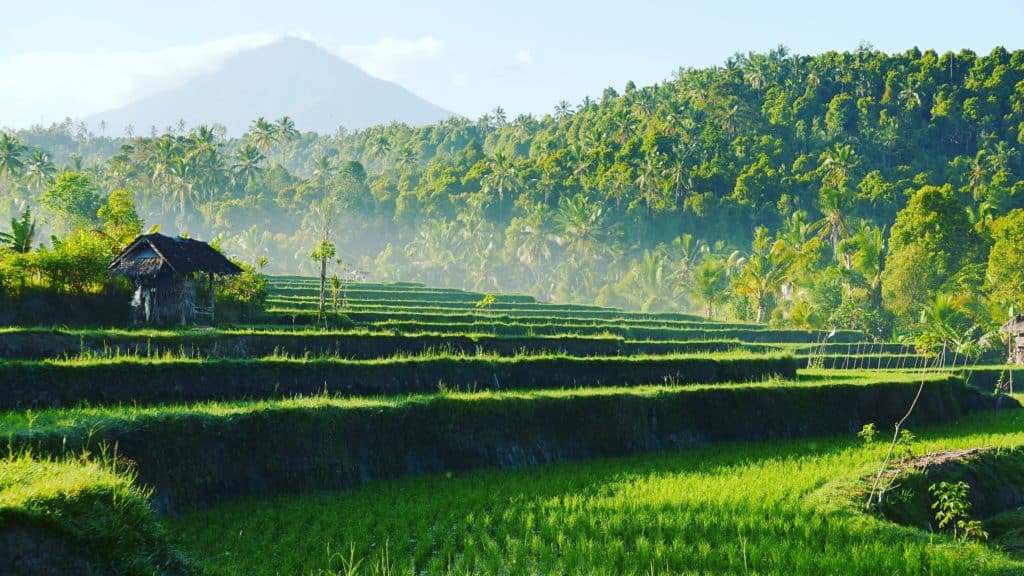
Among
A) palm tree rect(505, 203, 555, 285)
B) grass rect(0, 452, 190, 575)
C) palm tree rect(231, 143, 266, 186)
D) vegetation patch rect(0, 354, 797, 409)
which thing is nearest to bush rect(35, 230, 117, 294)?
vegetation patch rect(0, 354, 797, 409)

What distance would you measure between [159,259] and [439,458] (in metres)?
11.0

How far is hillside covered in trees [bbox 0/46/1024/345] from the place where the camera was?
1594 inches

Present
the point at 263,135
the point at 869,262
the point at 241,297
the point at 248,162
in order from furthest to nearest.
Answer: the point at 263,135
the point at 248,162
the point at 869,262
the point at 241,297

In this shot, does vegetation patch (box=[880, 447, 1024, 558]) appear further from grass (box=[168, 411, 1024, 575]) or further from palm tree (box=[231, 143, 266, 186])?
palm tree (box=[231, 143, 266, 186])

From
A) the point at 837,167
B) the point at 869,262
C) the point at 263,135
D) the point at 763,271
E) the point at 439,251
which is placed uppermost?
the point at 263,135

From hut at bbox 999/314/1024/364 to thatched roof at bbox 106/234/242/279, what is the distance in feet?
100

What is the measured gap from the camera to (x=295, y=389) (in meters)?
15.5

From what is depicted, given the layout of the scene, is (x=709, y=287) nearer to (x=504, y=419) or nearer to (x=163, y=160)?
(x=504, y=419)

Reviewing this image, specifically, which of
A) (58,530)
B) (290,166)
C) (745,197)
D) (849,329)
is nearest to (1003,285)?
(849,329)

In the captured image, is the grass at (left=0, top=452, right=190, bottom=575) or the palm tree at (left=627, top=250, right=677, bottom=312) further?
the palm tree at (left=627, top=250, right=677, bottom=312)

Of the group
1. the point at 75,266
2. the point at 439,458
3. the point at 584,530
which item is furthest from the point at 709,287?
the point at 584,530

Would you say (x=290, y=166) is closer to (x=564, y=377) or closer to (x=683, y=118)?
(x=683, y=118)

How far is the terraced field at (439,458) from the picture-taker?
826 centimetres

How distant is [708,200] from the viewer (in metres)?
62.6
